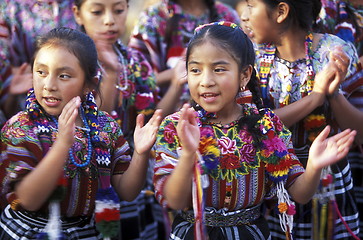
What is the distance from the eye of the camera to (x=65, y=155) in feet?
7.41

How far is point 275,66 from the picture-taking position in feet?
10.1

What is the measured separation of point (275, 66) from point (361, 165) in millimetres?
1014

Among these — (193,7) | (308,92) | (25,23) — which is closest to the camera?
(308,92)

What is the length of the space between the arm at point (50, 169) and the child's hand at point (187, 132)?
43 cm

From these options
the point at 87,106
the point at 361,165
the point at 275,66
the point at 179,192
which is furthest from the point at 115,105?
the point at 361,165

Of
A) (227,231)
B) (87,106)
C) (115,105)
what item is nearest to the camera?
(227,231)

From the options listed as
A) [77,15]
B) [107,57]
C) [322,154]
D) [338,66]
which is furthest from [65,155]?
[77,15]

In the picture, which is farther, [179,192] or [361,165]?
[361,165]

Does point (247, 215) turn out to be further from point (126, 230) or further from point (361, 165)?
point (361, 165)

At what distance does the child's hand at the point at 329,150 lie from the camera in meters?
2.37

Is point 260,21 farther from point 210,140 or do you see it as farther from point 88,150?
point 88,150

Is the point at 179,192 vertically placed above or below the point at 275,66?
below

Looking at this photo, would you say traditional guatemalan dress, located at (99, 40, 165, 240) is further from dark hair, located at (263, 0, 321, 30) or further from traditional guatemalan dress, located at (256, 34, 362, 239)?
dark hair, located at (263, 0, 321, 30)

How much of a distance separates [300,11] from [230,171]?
113cm
